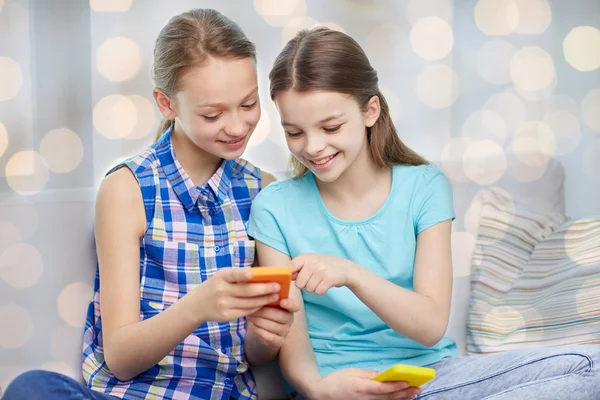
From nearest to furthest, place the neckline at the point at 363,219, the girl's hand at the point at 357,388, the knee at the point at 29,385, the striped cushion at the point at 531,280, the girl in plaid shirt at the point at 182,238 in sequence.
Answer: the knee at the point at 29,385 < the girl's hand at the point at 357,388 < the girl in plaid shirt at the point at 182,238 < the neckline at the point at 363,219 < the striped cushion at the point at 531,280

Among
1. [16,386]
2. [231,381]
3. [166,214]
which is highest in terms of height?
[166,214]

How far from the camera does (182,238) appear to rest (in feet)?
4.02

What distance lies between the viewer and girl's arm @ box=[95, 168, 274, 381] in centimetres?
105

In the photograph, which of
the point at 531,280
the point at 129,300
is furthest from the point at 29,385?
the point at 531,280

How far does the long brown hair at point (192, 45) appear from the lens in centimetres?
117

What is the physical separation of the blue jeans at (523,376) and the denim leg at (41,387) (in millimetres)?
517

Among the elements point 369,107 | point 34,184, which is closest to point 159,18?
point 34,184

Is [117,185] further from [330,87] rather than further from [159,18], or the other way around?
[159,18]

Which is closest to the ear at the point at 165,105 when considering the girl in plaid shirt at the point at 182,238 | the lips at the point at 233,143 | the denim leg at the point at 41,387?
the girl in plaid shirt at the point at 182,238

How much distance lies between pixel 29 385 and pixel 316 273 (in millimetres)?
396

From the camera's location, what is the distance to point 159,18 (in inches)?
75.7

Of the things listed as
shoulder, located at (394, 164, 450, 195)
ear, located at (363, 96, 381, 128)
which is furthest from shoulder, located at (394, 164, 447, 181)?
ear, located at (363, 96, 381, 128)

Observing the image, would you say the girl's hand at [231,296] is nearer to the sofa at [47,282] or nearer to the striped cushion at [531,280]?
the sofa at [47,282]

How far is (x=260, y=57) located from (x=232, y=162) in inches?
28.4
